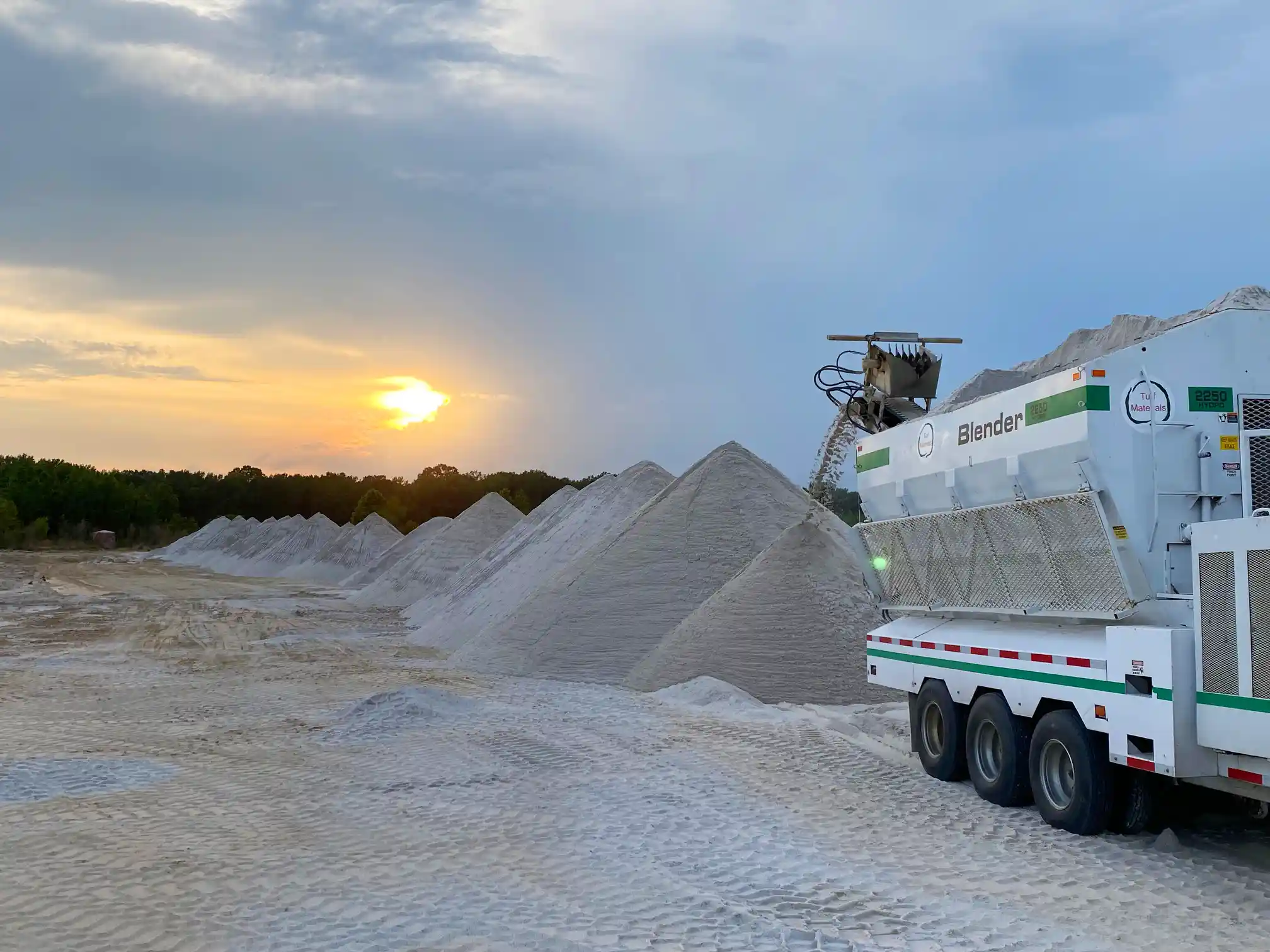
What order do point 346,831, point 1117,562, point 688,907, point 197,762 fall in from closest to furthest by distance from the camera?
1. point 688,907
2. point 1117,562
3. point 346,831
4. point 197,762

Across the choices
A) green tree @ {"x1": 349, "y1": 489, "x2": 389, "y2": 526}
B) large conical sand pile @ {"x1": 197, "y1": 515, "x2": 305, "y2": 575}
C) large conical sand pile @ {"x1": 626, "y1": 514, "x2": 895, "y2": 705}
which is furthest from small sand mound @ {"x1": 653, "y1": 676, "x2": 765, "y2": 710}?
green tree @ {"x1": 349, "y1": 489, "x2": 389, "y2": 526}

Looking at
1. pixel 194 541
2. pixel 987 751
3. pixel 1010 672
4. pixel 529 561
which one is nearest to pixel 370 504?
pixel 194 541

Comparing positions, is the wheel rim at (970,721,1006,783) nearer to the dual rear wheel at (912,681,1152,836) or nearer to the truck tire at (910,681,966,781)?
the dual rear wheel at (912,681,1152,836)

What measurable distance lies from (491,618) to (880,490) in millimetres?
16118

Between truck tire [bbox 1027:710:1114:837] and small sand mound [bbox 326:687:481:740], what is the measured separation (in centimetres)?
805

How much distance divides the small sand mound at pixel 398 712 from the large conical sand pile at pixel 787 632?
3.94m

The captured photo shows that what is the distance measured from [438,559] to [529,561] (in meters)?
12.4

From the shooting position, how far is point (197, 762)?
1215 centimetres

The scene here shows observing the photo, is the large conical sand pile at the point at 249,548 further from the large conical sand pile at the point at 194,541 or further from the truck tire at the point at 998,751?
the truck tire at the point at 998,751

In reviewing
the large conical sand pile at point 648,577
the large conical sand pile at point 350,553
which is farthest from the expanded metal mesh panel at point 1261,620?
the large conical sand pile at point 350,553

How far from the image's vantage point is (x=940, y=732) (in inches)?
435

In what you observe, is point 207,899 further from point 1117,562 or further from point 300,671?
point 300,671

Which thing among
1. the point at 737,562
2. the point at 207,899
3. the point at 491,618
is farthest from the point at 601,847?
the point at 491,618

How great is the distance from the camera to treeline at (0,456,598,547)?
97.9 meters
